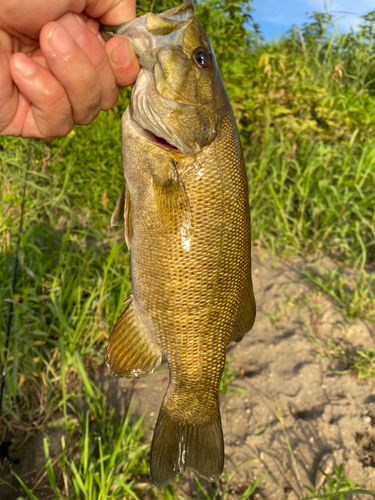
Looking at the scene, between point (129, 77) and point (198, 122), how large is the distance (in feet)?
1.20

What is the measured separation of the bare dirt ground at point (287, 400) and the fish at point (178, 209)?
977 mm

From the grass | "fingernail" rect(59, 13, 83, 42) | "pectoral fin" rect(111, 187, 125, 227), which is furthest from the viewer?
the grass

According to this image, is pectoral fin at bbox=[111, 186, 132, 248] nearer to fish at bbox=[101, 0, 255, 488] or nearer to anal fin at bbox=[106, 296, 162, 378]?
fish at bbox=[101, 0, 255, 488]

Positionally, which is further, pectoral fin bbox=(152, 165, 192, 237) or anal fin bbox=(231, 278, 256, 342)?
anal fin bbox=(231, 278, 256, 342)

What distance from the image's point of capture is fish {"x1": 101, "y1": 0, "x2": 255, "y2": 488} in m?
1.36

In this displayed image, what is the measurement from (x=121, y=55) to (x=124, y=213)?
1.86 feet

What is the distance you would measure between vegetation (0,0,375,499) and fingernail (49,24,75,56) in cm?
136

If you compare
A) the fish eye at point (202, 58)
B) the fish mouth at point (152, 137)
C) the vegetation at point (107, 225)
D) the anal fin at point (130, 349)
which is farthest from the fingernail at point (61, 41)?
the vegetation at point (107, 225)

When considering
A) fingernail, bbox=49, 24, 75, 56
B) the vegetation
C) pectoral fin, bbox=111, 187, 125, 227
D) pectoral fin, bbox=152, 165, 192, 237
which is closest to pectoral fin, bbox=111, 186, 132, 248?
pectoral fin, bbox=111, 187, 125, 227

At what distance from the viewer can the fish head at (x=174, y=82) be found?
134cm

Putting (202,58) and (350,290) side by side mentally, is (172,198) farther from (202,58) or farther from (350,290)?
(350,290)

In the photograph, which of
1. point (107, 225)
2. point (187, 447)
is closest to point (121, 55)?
point (187, 447)

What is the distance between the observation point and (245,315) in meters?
1.58

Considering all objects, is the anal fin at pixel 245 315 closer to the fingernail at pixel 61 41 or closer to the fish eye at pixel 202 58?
the fish eye at pixel 202 58
